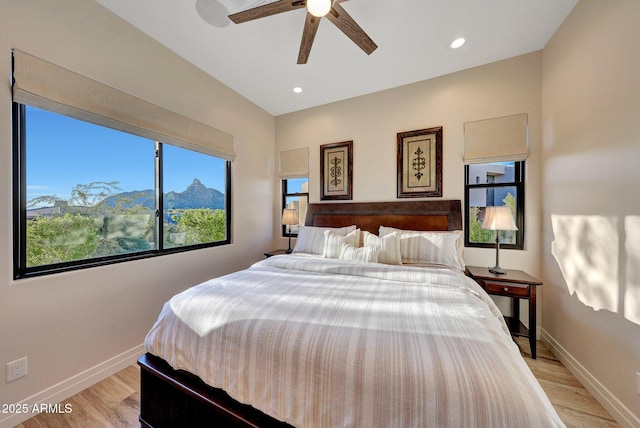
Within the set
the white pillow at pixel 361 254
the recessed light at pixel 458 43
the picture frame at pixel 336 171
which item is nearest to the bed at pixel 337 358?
the white pillow at pixel 361 254

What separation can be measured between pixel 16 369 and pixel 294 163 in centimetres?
333

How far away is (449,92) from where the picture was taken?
9.25 feet

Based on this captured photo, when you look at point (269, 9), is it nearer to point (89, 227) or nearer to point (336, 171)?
point (336, 171)

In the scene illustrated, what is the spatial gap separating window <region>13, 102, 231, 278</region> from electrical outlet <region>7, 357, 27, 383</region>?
554 mm

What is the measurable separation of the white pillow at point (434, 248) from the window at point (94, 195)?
241cm

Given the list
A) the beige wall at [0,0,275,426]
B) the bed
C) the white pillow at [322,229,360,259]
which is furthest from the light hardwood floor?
the white pillow at [322,229,360,259]

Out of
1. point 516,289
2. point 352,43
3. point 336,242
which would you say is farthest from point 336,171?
point 516,289

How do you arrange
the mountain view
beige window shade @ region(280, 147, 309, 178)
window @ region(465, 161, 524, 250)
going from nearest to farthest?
the mountain view, window @ region(465, 161, 524, 250), beige window shade @ region(280, 147, 309, 178)

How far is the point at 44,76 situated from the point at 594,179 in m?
4.04

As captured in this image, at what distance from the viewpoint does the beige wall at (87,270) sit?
4.91 feet

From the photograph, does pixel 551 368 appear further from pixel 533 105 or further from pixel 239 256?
pixel 239 256

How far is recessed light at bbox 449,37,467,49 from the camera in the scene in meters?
2.25

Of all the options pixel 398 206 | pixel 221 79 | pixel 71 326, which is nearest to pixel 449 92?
pixel 398 206

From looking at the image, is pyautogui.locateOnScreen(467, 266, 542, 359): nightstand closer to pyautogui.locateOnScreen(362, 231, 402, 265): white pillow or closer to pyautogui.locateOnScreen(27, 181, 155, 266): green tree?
pyautogui.locateOnScreen(362, 231, 402, 265): white pillow
